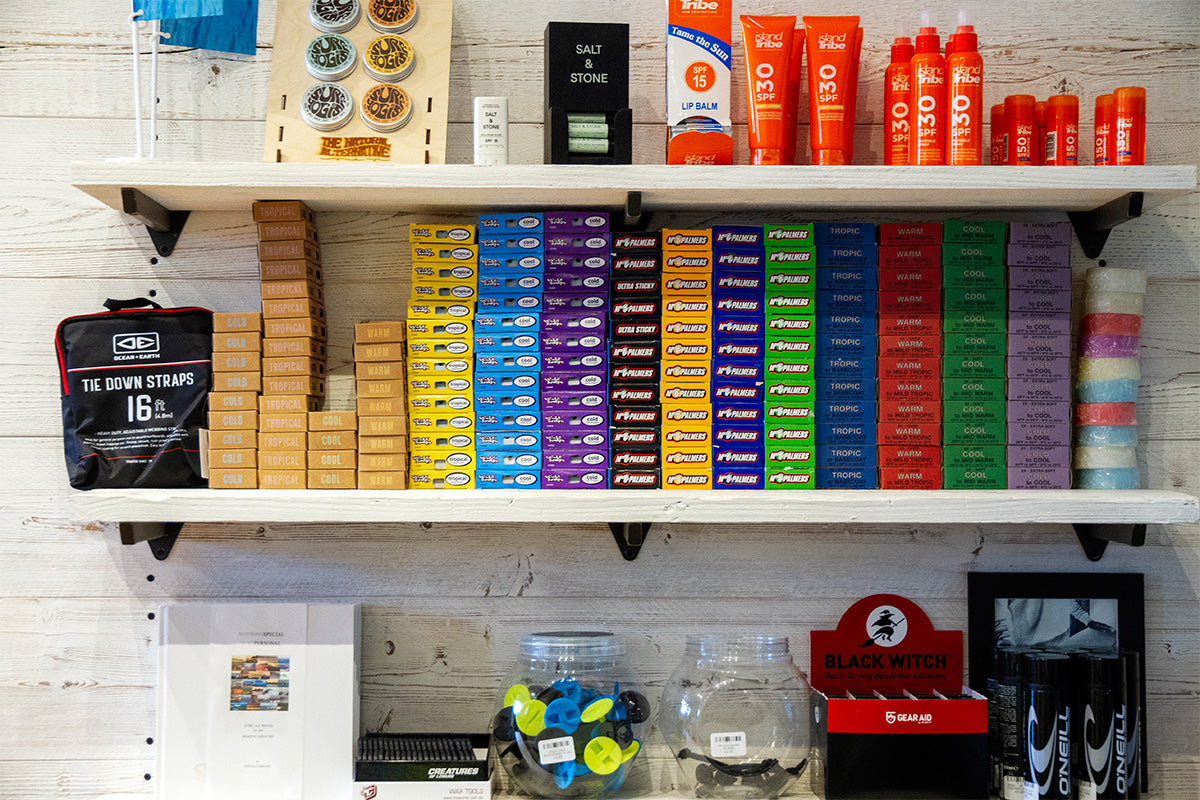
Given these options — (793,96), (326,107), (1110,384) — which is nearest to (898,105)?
(793,96)

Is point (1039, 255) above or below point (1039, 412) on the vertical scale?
above

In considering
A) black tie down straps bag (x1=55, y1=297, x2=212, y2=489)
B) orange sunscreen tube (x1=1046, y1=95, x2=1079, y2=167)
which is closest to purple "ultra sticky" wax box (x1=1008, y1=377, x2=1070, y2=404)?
orange sunscreen tube (x1=1046, y1=95, x2=1079, y2=167)

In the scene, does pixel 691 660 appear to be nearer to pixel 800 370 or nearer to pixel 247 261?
pixel 800 370

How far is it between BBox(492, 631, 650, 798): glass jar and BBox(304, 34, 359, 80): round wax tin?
92cm

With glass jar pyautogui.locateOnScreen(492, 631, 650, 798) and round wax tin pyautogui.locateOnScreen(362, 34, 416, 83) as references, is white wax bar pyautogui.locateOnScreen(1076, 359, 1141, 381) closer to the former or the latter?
glass jar pyautogui.locateOnScreen(492, 631, 650, 798)

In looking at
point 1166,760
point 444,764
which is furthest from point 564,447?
point 1166,760

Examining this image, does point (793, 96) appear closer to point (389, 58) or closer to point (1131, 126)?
point (1131, 126)

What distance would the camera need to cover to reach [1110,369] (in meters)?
1.50

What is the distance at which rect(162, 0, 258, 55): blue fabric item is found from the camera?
1.49m

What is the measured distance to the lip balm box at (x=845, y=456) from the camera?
1488 millimetres

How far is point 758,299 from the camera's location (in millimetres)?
1490

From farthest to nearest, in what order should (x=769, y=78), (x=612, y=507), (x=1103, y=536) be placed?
(x=1103, y=536)
(x=769, y=78)
(x=612, y=507)

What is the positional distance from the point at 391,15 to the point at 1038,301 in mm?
1096

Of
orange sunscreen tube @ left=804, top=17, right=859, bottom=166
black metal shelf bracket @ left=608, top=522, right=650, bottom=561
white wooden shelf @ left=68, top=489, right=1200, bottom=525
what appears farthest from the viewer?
black metal shelf bracket @ left=608, top=522, right=650, bottom=561
